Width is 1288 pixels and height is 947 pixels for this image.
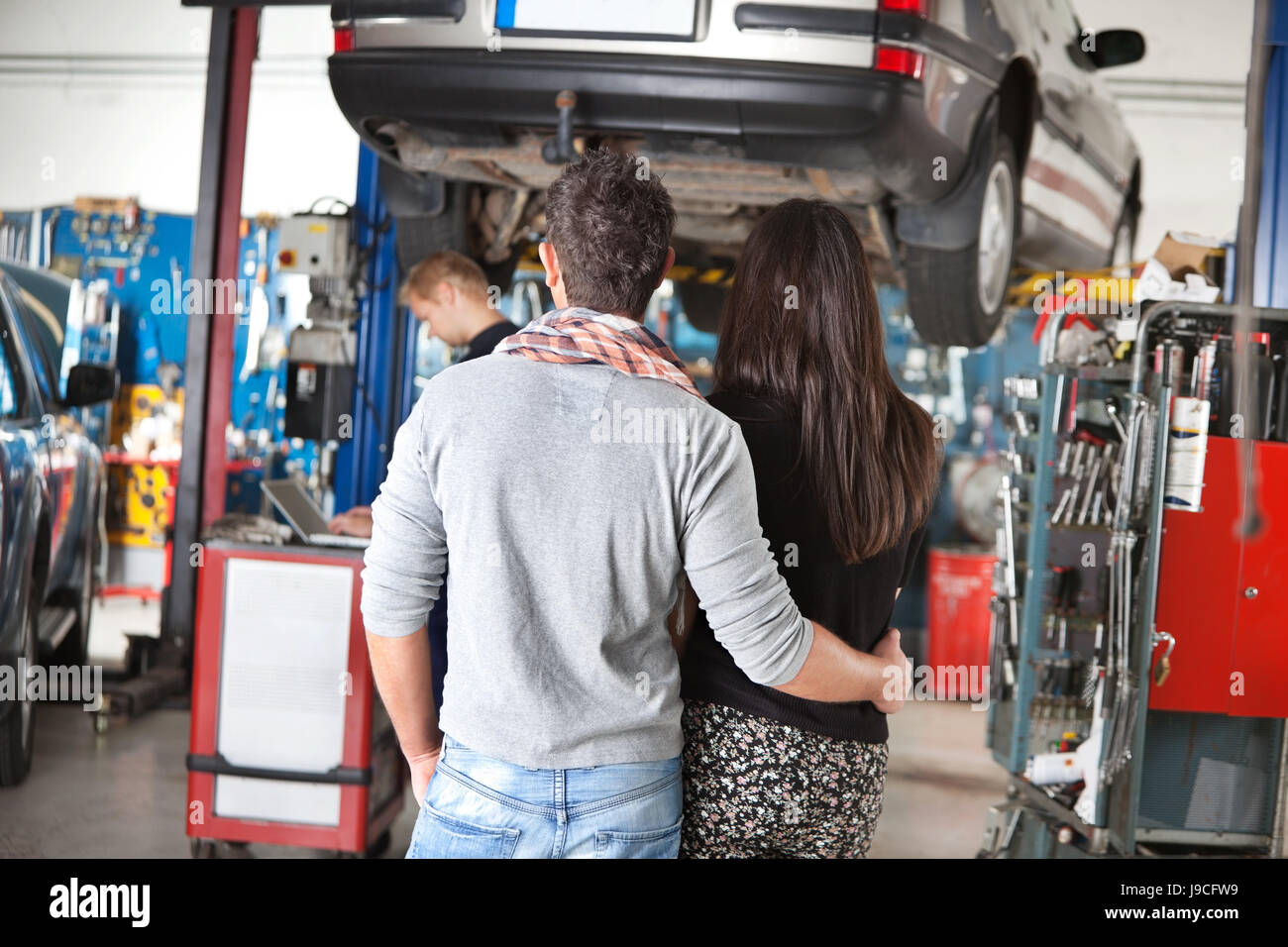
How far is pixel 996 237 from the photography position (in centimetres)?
357

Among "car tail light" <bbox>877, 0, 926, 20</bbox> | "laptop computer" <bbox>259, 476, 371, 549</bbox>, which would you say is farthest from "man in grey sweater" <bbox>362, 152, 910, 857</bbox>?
"laptop computer" <bbox>259, 476, 371, 549</bbox>

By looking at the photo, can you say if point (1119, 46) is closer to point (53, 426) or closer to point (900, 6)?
point (900, 6)

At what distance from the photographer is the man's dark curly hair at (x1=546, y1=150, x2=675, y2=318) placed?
4.08ft

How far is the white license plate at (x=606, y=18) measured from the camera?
271 cm

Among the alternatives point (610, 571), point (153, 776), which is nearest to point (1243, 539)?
point (610, 571)

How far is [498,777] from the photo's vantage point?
125 cm

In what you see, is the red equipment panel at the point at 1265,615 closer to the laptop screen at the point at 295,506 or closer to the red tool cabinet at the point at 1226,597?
the red tool cabinet at the point at 1226,597

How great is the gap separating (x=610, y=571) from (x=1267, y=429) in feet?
7.43

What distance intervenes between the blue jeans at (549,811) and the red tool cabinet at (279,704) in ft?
5.93

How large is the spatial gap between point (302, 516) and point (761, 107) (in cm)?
173

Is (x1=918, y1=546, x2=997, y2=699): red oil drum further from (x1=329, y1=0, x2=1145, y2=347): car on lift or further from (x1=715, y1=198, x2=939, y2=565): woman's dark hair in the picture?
(x1=715, y1=198, x2=939, y2=565): woman's dark hair

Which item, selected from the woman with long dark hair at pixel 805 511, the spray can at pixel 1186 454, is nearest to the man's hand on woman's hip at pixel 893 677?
the woman with long dark hair at pixel 805 511

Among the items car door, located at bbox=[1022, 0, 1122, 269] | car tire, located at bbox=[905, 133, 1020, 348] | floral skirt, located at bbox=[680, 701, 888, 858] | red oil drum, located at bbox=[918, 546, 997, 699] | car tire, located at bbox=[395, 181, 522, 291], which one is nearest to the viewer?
floral skirt, located at bbox=[680, 701, 888, 858]
